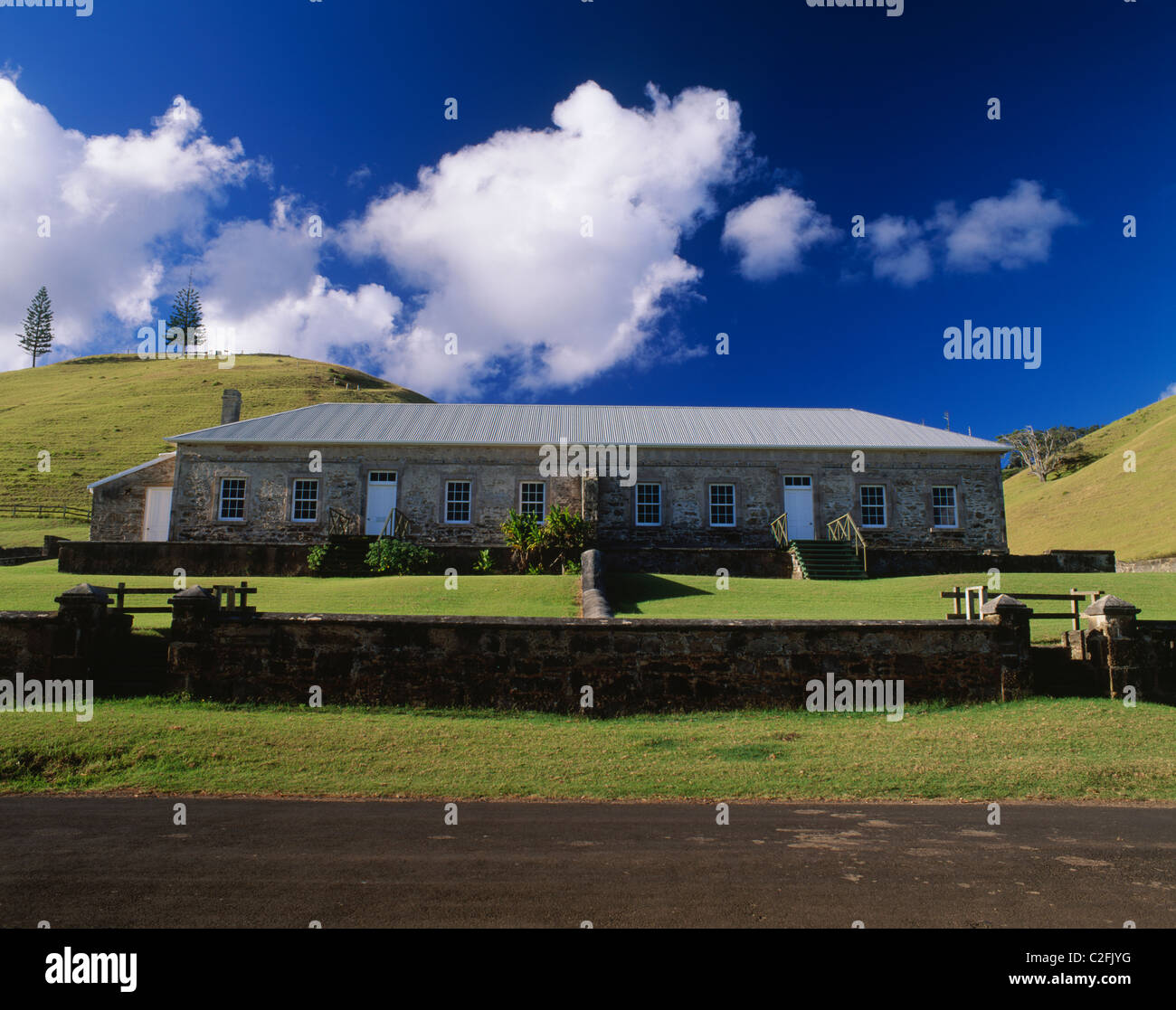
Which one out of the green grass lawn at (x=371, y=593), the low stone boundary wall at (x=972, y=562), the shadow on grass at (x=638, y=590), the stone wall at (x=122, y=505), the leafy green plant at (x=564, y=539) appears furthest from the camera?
the stone wall at (x=122, y=505)

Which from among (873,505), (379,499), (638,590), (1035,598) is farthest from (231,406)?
(1035,598)

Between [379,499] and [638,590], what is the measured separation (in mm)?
11771

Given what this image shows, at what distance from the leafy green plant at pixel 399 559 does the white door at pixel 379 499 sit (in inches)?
172

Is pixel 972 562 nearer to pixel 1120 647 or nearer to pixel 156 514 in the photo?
pixel 1120 647

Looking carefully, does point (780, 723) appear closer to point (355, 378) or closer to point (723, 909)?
point (723, 909)

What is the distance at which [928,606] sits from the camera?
1457cm

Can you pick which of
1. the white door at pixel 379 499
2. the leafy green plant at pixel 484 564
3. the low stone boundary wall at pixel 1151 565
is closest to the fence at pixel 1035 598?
the leafy green plant at pixel 484 564

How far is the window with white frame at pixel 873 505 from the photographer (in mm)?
25547

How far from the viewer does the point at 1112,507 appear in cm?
4622

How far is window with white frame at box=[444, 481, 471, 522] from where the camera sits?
25516 millimetres

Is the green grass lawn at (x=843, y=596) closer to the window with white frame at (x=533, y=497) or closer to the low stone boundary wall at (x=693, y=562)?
the low stone boundary wall at (x=693, y=562)

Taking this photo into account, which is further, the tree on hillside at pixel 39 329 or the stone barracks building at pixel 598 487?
the tree on hillside at pixel 39 329

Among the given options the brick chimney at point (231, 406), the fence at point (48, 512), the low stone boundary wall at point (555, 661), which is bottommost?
the low stone boundary wall at point (555, 661)

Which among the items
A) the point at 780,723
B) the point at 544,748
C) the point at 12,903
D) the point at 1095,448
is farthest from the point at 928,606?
the point at 1095,448
